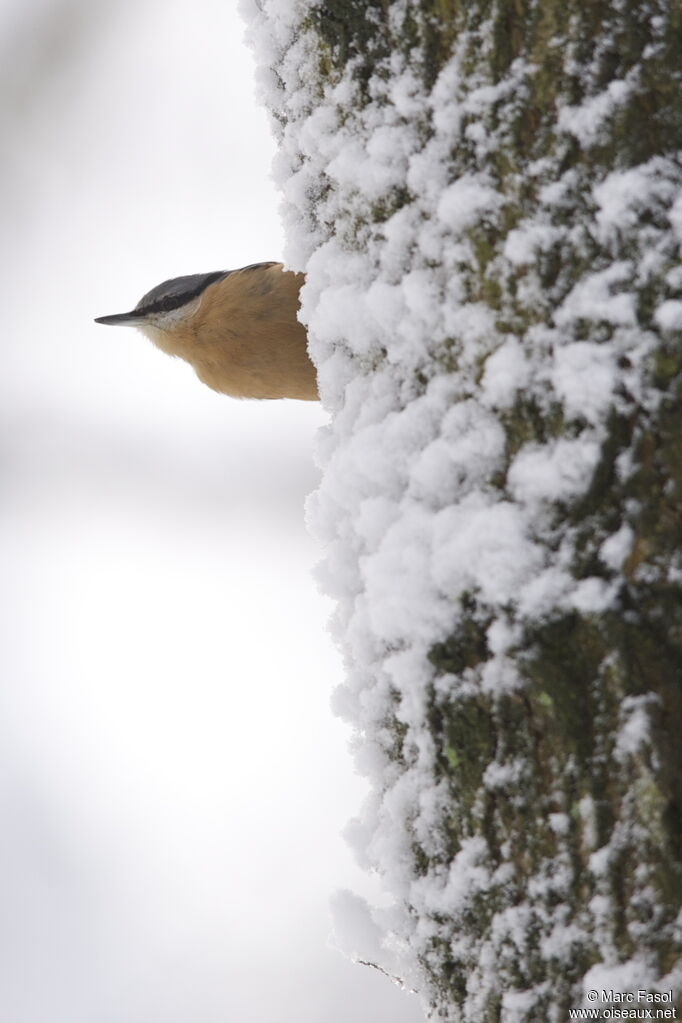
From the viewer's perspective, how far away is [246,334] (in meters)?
2.18

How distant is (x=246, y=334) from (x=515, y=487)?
1416mm

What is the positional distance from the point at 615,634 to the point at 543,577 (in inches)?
3.4

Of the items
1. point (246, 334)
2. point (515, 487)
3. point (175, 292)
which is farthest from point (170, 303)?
point (515, 487)

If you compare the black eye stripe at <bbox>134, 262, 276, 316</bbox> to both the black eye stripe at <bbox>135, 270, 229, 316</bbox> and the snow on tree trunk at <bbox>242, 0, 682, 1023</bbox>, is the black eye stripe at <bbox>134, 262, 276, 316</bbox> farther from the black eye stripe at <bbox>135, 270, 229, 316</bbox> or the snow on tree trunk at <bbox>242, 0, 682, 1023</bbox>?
the snow on tree trunk at <bbox>242, 0, 682, 1023</bbox>

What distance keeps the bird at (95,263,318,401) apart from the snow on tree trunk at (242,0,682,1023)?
1020 millimetres

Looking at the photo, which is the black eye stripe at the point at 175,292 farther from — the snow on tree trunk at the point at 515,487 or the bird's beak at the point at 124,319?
the snow on tree trunk at the point at 515,487

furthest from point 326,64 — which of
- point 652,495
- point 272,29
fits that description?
point 652,495

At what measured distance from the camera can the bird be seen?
210cm

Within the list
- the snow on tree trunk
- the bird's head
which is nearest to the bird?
the bird's head

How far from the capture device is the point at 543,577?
34.4 inches

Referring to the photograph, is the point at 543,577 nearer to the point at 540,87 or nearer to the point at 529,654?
the point at 529,654

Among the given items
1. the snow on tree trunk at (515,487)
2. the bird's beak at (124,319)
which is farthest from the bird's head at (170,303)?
the snow on tree trunk at (515,487)

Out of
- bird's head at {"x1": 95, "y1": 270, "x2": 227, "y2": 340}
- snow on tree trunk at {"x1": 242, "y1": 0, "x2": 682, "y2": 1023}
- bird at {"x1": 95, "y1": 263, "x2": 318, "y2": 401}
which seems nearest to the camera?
snow on tree trunk at {"x1": 242, "y1": 0, "x2": 682, "y2": 1023}

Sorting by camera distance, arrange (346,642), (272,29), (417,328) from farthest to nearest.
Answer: (272,29) → (346,642) → (417,328)
